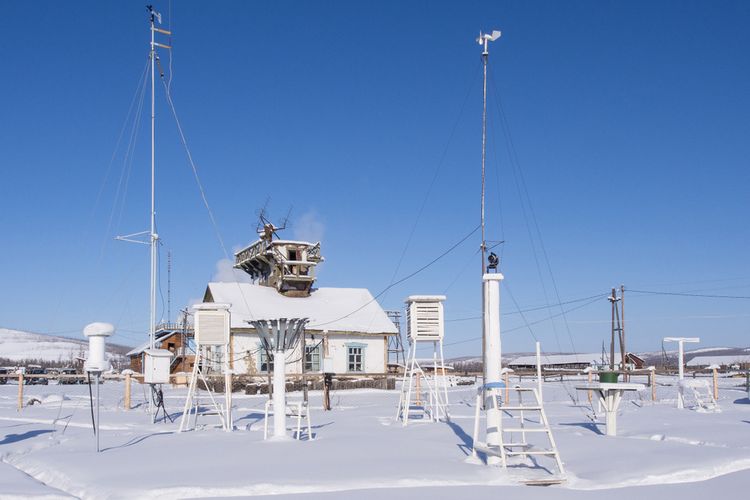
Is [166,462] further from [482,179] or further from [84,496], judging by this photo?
[482,179]

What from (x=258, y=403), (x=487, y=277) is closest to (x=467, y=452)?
(x=487, y=277)

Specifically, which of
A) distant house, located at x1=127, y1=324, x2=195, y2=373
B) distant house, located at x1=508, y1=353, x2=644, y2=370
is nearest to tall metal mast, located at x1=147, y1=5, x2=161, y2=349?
distant house, located at x1=127, y1=324, x2=195, y2=373

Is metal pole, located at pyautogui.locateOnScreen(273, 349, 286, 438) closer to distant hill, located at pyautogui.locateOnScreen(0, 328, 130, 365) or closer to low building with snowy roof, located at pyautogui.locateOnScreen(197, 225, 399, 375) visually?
low building with snowy roof, located at pyautogui.locateOnScreen(197, 225, 399, 375)

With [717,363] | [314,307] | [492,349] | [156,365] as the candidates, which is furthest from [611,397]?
[717,363]

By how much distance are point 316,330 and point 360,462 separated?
90.3ft

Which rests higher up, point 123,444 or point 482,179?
point 482,179

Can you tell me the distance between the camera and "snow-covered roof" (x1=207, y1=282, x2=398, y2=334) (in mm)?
39500

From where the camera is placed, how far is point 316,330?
128ft

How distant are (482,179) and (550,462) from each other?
9.85 metres

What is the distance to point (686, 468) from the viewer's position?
1124 cm

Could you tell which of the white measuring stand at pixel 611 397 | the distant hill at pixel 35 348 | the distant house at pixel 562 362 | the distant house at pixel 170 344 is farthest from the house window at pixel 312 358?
the distant hill at pixel 35 348

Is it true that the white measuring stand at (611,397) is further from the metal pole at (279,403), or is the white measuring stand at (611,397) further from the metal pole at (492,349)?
the metal pole at (279,403)

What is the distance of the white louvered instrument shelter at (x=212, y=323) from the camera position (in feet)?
64.1

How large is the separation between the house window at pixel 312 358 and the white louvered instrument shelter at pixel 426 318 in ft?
67.9
